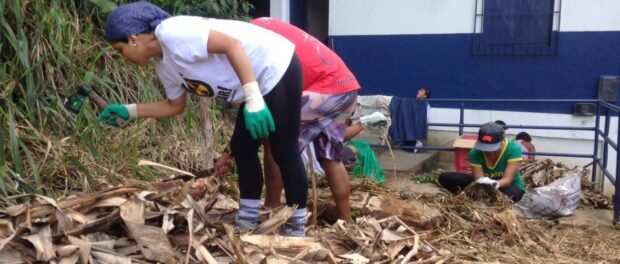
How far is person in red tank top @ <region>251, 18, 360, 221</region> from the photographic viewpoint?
319 cm

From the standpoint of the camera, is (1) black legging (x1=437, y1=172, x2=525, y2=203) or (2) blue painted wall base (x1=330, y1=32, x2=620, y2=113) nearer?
(1) black legging (x1=437, y1=172, x2=525, y2=203)

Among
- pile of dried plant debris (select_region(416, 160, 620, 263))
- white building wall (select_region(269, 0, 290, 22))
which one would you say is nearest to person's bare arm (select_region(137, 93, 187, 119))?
pile of dried plant debris (select_region(416, 160, 620, 263))

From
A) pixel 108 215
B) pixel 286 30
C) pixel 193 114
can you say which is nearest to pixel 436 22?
pixel 193 114

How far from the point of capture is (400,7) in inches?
311

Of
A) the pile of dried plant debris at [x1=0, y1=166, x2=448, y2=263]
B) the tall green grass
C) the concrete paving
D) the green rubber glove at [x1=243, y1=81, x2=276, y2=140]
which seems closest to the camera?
the pile of dried plant debris at [x1=0, y1=166, x2=448, y2=263]

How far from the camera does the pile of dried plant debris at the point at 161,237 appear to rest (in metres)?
2.23

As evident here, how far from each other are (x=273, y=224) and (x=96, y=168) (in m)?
1.50

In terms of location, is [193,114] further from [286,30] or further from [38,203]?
[38,203]

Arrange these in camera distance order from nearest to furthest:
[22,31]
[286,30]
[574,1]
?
[286,30], [22,31], [574,1]

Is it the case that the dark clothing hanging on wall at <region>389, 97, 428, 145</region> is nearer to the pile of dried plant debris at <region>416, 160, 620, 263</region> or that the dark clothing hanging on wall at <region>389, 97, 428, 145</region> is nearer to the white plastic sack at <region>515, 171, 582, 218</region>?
the white plastic sack at <region>515, 171, 582, 218</region>

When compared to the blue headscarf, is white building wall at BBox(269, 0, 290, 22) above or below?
above

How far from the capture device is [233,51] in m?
2.55

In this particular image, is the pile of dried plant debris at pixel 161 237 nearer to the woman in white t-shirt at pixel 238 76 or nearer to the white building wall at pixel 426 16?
the woman in white t-shirt at pixel 238 76

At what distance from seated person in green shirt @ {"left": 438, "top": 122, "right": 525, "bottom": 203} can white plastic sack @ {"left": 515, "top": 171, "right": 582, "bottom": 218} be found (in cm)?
14
